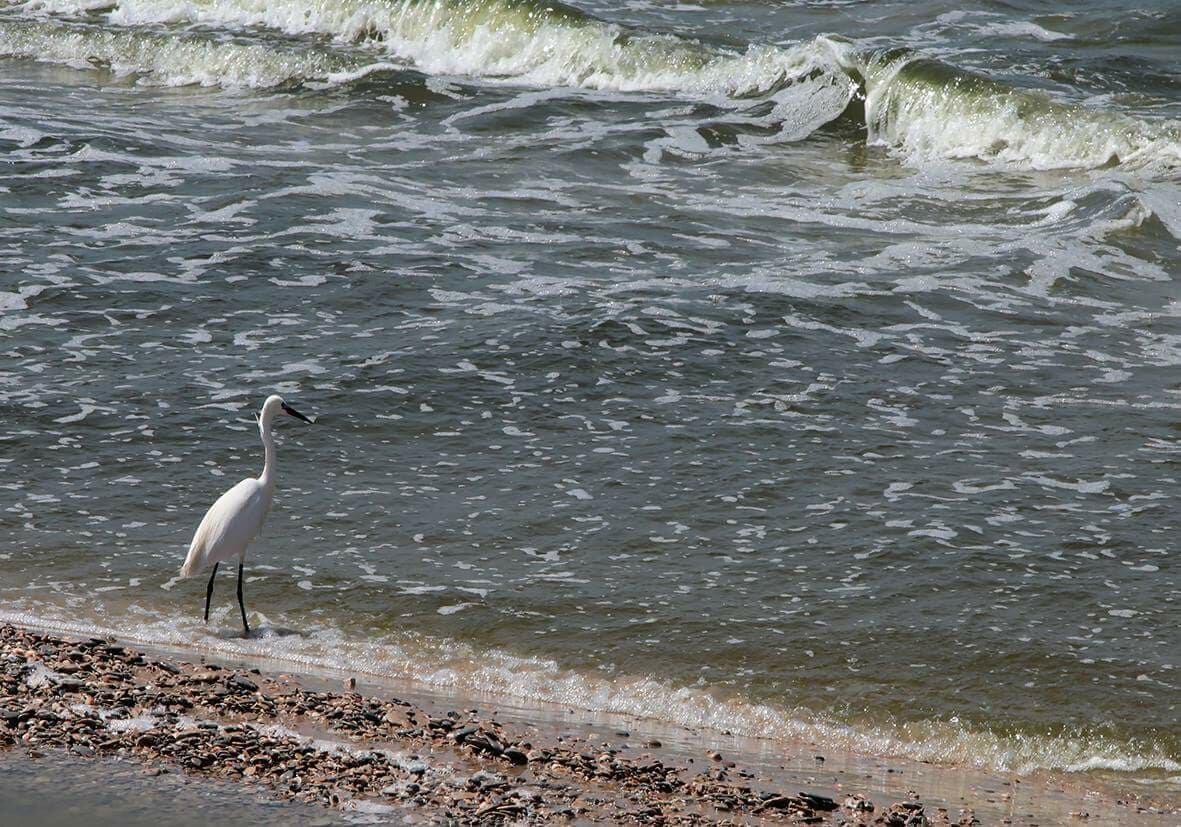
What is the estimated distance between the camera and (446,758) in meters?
4.79

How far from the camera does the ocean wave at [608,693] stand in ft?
17.2

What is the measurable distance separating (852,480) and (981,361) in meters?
2.02

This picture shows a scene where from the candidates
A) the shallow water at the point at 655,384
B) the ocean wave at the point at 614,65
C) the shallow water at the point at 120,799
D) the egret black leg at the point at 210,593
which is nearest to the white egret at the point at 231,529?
the egret black leg at the point at 210,593

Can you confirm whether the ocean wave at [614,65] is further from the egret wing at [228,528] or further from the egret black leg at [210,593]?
the egret black leg at [210,593]

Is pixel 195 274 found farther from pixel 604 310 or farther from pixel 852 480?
pixel 852 480

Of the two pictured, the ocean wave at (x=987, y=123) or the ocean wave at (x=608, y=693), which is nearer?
the ocean wave at (x=608, y=693)

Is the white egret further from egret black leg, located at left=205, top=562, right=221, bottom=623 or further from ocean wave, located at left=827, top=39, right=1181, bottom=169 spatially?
ocean wave, located at left=827, top=39, right=1181, bottom=169

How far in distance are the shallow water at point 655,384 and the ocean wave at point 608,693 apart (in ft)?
0.07

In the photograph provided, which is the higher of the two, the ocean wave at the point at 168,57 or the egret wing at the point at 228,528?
the ocean wave at the point at 168,57

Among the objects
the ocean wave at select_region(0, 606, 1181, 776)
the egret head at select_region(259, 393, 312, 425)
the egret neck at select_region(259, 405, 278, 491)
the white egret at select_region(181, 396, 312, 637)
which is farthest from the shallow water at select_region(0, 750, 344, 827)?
the egret head at select_region(259, 393, 312, 425)

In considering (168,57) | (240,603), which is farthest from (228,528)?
(168,57)

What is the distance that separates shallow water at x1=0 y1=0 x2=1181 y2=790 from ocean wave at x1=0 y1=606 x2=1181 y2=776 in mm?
20

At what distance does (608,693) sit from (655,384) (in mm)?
3268

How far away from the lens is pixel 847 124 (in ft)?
50.3
